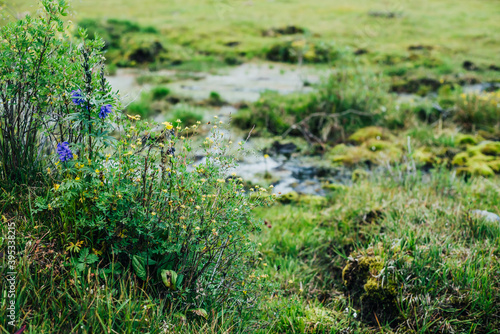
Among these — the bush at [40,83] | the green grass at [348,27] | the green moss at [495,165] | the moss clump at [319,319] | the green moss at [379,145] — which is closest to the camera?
the bush at [40,83]

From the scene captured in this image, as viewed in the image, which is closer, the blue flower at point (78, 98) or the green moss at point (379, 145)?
the blue flower at point (78, 98)

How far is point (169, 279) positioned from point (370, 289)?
5.63 ft

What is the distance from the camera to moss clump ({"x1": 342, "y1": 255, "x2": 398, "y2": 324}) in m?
3.05

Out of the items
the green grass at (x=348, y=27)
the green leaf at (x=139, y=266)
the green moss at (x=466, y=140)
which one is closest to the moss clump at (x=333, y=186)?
the green moss at (x=466, y=140)

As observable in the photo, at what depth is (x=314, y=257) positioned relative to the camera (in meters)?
3.76

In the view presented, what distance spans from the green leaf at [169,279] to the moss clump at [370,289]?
5.54 feet

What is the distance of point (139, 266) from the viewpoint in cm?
232

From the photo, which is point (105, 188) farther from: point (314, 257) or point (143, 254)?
point (314, 257)

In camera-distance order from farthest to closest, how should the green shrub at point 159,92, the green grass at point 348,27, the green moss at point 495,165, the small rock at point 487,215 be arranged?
1. the green grass at point 348,27
2. the green shrub at point 159,92
3. the green moss at point 495,165
4. the small rock at point 487,215

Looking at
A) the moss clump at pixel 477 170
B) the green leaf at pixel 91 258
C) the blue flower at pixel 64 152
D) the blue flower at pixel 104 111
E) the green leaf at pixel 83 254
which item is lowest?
the moss clump at pixel 477 170

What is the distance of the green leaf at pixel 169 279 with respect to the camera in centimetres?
225

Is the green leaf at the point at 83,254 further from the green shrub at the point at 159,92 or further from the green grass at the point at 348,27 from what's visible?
the green grass at the point at 348,27

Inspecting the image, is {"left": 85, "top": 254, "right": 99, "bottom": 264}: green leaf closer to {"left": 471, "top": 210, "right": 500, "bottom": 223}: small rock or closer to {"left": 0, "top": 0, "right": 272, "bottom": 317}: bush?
Answer: {"left": 0, "top": 0, "right": 272, "bottom": 317}: bush

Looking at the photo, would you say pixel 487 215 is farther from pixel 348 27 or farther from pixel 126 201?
pixel 348 27
